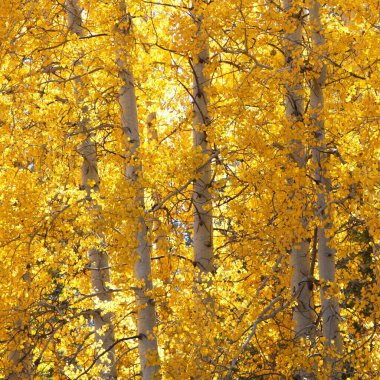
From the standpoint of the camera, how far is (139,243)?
26.0ft

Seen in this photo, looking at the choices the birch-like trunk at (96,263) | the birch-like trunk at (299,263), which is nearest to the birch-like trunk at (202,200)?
the birch-like trunk at (299,263)

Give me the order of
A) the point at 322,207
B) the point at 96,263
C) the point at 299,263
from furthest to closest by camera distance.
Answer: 1. the point at 96,263
2. the point at 299,263
3. the point at 322,207

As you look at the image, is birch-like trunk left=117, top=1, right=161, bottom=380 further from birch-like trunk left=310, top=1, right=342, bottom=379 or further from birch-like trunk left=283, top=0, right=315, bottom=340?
birch-like trunk left=310, top=1, right=342, bottom=379

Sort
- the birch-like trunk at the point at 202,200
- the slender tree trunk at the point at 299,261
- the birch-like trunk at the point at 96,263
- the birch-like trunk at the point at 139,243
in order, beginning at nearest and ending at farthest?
the birch-like trunk at the point at 139,243 < the slender tree trunk at the point at 299,261 < the birch-like trunk at the point at 202,200 < the birch-like trunk at the point at 96,263

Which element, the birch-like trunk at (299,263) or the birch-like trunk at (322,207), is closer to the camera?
the birch-like trunk at (322,207)

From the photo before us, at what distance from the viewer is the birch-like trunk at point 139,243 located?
777cm

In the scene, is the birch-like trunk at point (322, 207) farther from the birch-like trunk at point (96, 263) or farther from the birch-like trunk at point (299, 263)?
the birch-like trunk at point (96, 263)

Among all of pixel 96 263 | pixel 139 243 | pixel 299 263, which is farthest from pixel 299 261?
pixel 96 263

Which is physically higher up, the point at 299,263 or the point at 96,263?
the point at 96,263

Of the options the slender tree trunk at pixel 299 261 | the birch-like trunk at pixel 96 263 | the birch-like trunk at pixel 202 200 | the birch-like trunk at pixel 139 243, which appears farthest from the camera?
the birch-like trunk at pixel 96 263

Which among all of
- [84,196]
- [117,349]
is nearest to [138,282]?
[84,196]

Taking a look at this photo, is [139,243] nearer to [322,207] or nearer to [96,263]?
[96,263]

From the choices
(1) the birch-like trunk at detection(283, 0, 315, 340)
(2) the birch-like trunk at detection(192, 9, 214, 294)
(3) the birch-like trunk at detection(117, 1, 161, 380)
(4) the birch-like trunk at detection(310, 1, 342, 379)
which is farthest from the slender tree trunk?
(3) the birch-like trunk at detection(117, 1, 161, 380)

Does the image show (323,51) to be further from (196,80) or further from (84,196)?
(84,196)
